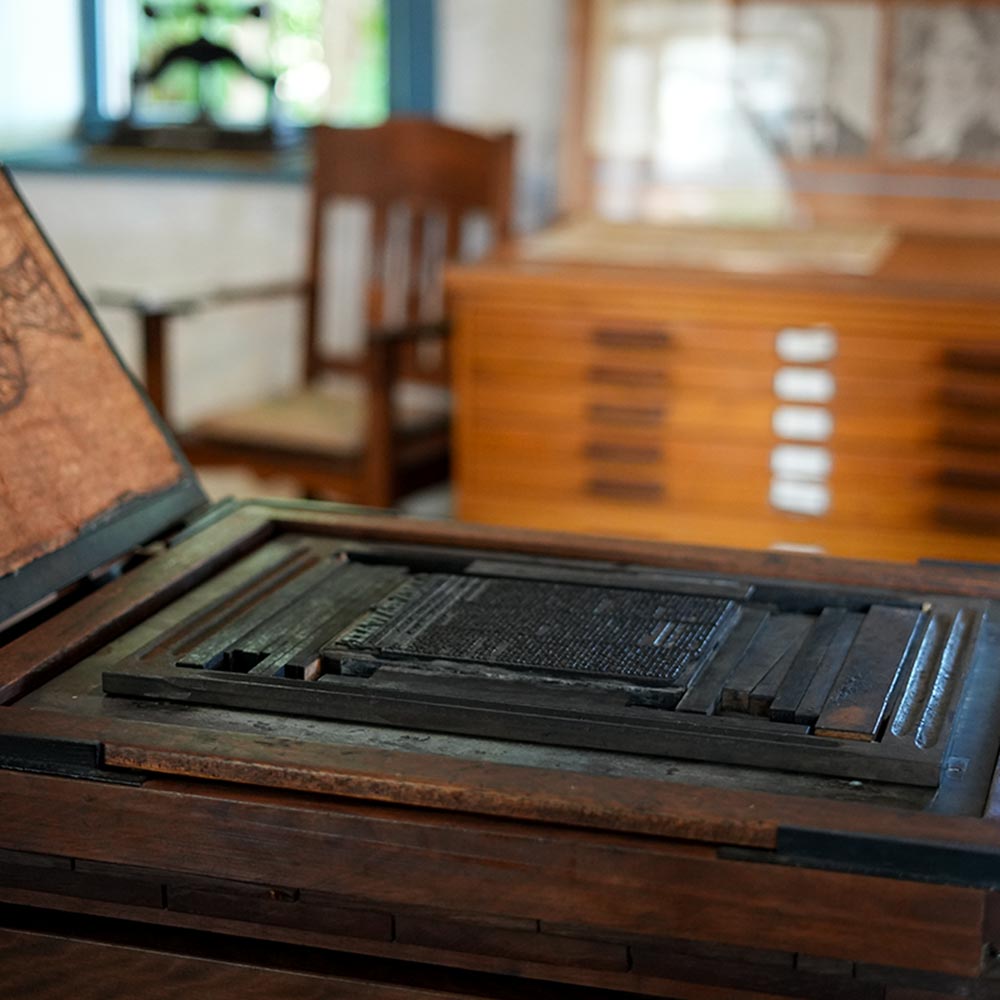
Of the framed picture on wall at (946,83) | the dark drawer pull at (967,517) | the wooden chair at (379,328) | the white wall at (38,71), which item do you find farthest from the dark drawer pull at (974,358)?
the white wall at (38,71)

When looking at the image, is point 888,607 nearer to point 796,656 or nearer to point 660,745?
point 796,656

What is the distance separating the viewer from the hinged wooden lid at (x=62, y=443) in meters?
1.63

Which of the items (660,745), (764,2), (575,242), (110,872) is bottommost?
(110,872)

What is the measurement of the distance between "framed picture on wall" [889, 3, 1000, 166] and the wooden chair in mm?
A: 875

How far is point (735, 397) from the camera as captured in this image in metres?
3.17

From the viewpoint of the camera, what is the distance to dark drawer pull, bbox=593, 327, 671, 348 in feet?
10.4

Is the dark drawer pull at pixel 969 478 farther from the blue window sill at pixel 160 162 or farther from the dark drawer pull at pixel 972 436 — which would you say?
the blue window sill at pixel 160 162

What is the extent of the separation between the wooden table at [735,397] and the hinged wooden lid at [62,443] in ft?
4.69

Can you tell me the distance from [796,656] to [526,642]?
25 cm

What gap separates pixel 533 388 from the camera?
3293 mm

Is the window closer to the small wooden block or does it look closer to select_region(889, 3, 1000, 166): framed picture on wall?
select_region(889, 3, 1000, 166): framed picture on wall

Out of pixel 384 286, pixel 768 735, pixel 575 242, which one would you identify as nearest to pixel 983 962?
pixel 768 735

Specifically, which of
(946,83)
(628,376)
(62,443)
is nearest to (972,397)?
(628,376)

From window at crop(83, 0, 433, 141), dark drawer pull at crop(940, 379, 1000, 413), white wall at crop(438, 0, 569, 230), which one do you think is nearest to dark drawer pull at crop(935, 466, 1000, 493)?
dark drawer pull at crop(940, 379, 1000, 413)
